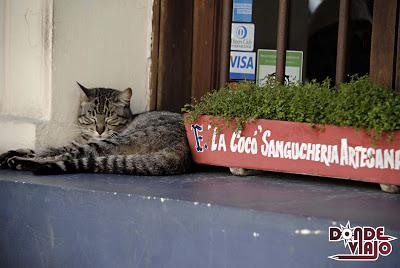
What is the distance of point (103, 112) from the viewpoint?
191 inches

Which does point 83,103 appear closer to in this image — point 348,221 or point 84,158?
point 84,158

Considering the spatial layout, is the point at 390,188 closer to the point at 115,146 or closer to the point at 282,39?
the point at 282,39

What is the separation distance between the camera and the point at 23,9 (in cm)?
426

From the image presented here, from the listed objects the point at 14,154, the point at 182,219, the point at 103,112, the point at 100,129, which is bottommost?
the point at 182,219

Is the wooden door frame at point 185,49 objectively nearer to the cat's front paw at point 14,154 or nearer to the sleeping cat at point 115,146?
the sleeping cat at point 115,146

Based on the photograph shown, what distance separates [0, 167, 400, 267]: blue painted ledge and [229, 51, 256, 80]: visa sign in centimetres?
81

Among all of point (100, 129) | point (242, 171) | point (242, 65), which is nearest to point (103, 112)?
point (100, 129)

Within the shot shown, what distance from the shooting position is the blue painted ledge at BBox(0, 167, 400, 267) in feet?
9.80

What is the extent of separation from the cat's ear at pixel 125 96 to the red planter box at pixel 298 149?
26.5 inches

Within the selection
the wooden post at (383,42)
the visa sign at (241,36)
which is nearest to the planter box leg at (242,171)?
the wooden post at (383,42)

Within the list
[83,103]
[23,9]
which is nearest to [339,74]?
[83,103]

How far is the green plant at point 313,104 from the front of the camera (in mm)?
3475

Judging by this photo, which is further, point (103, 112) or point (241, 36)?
point (103, 112)

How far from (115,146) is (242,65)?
912 mm
